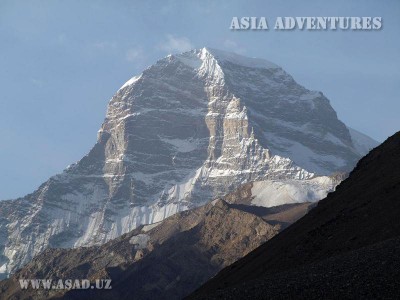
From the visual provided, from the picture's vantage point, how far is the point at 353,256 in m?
52.4

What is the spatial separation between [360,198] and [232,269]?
74.5 ft

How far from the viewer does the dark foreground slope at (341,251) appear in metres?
44.4

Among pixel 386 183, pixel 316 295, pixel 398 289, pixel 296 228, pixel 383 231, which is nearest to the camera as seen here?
pixel 398 289

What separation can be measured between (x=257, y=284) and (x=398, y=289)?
1277cm

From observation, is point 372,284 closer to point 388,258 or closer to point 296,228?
point 388,258

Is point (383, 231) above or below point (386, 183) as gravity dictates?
below

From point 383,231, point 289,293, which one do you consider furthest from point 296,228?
point 289,293

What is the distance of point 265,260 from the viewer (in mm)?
96125

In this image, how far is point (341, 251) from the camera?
240ft

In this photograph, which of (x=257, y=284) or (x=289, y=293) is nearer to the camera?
(x=289, y=293)

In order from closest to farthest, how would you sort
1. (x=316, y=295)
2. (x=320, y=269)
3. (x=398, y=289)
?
(x=398, y=289), (x=316, y=295), (x=320, y=269)

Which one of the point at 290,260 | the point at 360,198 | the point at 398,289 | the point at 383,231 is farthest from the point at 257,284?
the point at 360,198

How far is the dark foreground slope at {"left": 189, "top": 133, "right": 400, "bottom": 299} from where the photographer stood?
4438cm

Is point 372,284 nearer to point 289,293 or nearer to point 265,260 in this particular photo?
point 289,293
